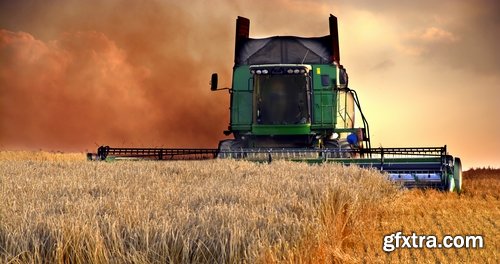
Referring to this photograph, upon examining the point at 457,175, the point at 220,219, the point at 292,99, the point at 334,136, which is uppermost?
the point at 292,99

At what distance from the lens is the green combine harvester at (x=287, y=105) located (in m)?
11.7

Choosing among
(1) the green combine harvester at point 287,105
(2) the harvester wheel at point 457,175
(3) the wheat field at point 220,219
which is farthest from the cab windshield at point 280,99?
(3) the wheat field at point 220,219

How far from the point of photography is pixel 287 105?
11.9 m

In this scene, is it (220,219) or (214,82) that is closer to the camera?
(220,219)

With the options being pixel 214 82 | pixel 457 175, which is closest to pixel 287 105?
pixel 214 82

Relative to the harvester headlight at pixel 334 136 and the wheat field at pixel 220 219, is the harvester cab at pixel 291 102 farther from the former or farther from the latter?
the wheat field at pixel 220 219

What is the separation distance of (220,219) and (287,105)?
8366 millimetres

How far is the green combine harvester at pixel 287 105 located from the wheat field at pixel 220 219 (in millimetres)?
3039

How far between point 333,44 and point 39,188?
7.55 meters

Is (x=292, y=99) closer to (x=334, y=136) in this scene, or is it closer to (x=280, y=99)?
(x=280, y=99)

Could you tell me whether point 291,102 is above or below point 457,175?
above

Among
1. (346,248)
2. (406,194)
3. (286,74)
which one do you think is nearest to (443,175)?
(406,194)

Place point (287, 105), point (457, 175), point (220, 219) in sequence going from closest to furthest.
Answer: point (220, 219) → point (457, 175) → point (287, 105)

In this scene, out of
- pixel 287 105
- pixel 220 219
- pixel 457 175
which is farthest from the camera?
pixel 287 105
